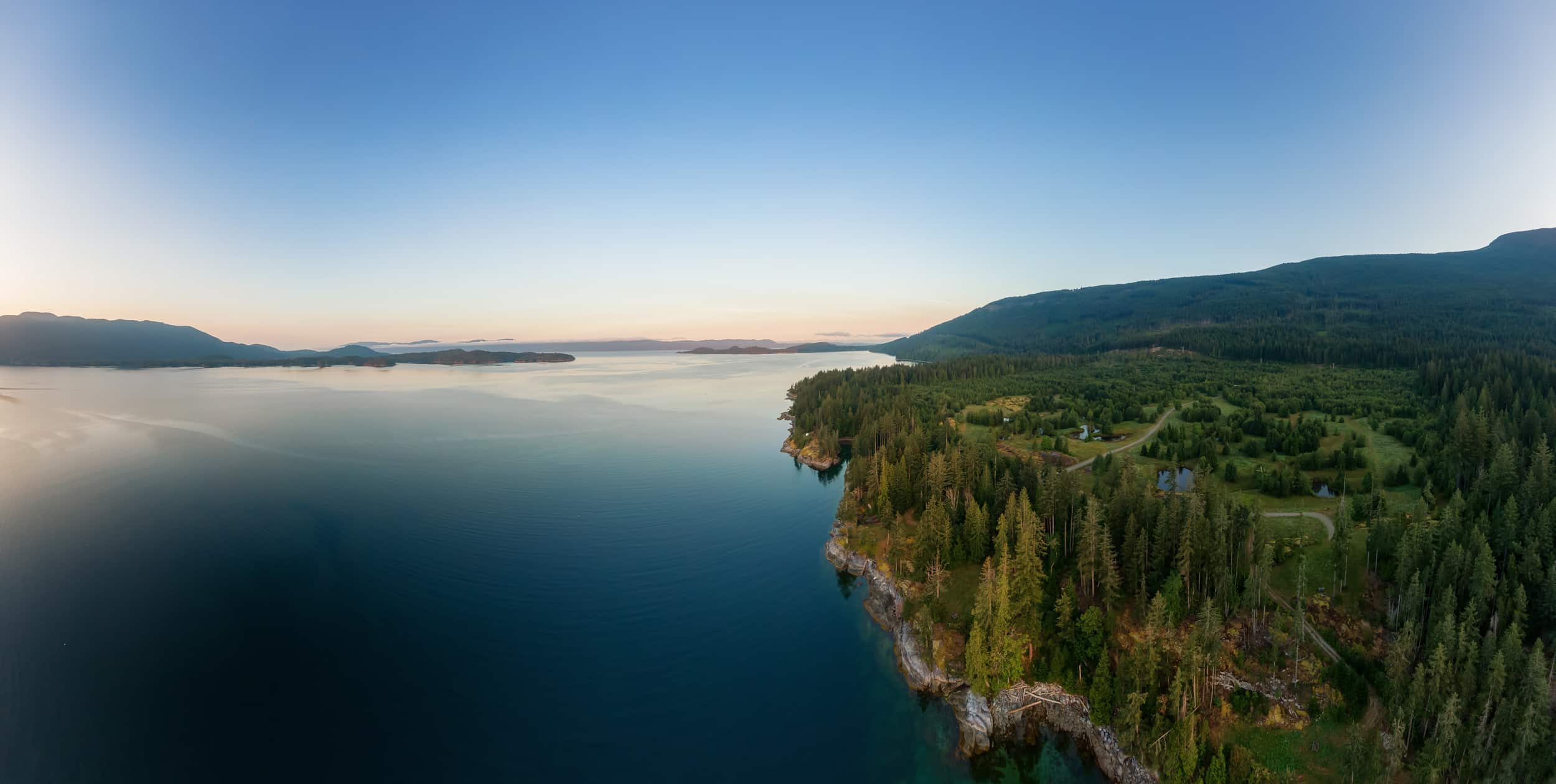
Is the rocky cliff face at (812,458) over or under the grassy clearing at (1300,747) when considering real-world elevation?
over

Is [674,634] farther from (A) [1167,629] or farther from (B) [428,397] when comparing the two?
(B) [428,397]

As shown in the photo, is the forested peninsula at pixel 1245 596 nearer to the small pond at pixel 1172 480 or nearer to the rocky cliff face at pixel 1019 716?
the rocky cliff face at pixel 1019 716

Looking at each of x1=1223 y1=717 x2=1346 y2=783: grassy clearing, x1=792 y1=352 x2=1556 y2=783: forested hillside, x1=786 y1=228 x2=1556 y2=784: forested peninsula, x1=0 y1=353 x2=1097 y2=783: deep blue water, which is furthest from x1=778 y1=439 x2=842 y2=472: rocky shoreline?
x1=1223 y1=717 x2=1346 y2=783: grassy clearing

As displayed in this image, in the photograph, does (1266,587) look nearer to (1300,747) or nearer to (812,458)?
(1300,747)

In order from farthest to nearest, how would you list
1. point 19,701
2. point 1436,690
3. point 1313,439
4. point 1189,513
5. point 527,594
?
1. point 1313,439
2. point 527,594
3. point 1189,513
4. point 19,701
5. point 1436,690

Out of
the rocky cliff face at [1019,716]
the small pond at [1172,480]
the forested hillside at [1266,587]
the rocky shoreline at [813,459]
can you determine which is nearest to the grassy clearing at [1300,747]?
the forested hillside at [1266,587]

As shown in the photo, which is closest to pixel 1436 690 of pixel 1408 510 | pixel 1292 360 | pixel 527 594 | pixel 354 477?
pixel 1408 510
